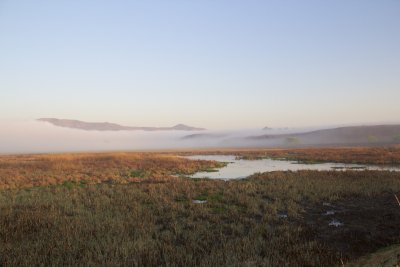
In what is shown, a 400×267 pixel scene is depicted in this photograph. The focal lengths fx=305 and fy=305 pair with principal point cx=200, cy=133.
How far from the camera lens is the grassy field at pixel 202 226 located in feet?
26.3

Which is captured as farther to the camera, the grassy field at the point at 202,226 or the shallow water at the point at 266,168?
the shallow water at the point at 266,168

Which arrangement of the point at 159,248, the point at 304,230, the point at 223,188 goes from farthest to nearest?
the point at 223,188 < the point at 304,230 < the point at 159,248

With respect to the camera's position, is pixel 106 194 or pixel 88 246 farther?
pixel 106 194

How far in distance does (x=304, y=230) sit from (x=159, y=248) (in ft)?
16.6

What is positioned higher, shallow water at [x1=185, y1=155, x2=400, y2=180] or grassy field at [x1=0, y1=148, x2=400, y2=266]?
grassy field at [x1=0, y1=148, x2=400, y2=266]

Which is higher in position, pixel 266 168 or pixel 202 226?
pixel 202 226

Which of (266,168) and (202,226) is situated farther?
(266,168)

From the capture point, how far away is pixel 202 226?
11000 millimetres

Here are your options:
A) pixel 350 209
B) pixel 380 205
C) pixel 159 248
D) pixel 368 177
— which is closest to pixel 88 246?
pixel 159 248

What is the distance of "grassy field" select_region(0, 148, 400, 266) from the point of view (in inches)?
315

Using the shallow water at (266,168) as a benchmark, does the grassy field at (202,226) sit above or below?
above

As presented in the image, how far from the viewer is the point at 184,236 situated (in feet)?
32.5

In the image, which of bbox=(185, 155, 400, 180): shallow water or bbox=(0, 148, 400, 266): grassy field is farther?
bbox=(185, 155, 400, 180): shallow water

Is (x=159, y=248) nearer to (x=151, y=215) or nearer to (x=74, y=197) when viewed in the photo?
(x=151, y=215)
